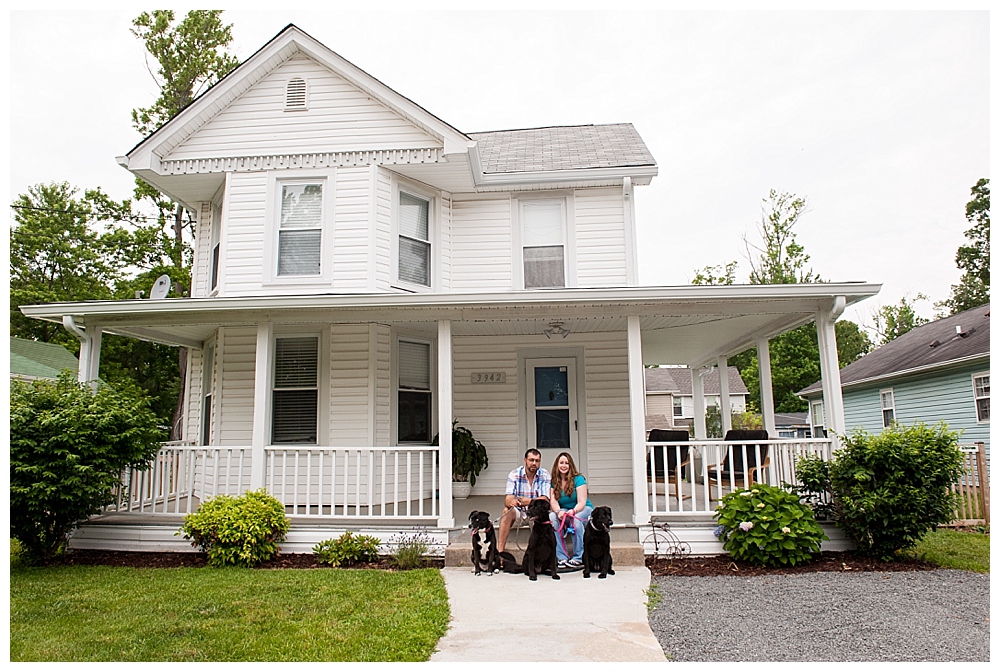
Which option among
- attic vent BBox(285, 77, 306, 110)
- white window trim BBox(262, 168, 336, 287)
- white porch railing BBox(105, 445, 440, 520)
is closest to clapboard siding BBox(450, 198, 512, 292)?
white window trim BBox(262, 168, 336, 287)

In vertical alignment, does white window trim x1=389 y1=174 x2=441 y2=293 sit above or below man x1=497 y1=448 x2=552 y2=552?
above

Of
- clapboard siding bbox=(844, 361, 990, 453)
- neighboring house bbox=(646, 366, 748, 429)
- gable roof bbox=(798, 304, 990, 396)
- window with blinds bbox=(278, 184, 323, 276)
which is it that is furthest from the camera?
neighboring house bbox=(646, 366, 748, 429)

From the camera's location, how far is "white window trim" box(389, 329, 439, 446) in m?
8.80

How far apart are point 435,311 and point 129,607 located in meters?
4.04

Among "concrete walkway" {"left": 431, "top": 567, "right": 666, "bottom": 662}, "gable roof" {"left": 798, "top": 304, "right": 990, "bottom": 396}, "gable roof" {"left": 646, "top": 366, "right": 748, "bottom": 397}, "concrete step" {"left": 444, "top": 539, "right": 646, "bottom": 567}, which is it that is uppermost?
"gable roof" {"left": 646, "top": 366, "right": 748, "bottom": 397}

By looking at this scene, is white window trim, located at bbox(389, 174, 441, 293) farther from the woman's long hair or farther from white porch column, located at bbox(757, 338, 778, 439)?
white porch column, located at bbox(757, 338, 778, 439)

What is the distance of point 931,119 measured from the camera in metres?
21.6

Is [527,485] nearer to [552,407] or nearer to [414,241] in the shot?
[552,407]

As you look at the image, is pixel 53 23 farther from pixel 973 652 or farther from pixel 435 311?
pixel 973 652

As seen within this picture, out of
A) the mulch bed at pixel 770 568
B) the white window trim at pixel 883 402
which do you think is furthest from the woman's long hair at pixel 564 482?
the white window trim at pixel 883 402

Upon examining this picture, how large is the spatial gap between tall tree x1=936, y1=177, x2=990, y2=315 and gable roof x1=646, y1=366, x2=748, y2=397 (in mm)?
11189

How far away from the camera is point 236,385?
8969 millimetres

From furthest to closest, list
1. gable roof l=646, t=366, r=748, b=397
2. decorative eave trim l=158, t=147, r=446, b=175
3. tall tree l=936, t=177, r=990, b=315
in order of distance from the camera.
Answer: gable roof l=646, t=366, r=748, b=397 < tall tree l=936, t=177, r=990, b=315 < decorative eave trim l=158, t=147, r=446, b=175

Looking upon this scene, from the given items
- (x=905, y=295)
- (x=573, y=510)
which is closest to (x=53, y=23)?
(x=573, y=510)
